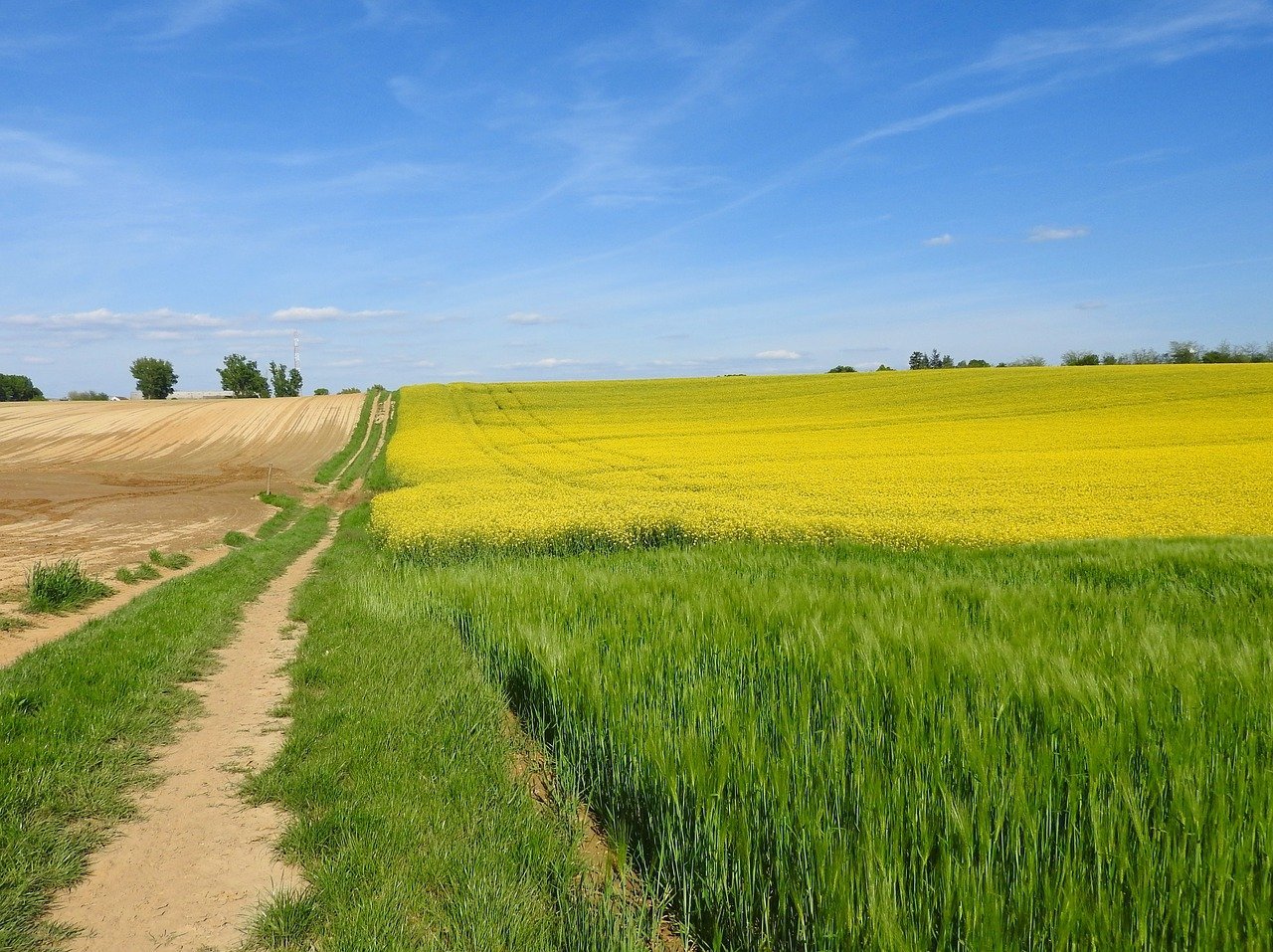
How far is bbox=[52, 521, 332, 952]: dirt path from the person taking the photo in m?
3.20

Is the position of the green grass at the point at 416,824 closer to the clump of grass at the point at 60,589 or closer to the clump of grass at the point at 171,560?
the clump of grass at the point at 60,589

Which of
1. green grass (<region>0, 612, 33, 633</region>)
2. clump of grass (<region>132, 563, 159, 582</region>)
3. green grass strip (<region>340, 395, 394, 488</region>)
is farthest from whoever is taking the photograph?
green grass strip (<region>340, 395, 394, 488</region>)

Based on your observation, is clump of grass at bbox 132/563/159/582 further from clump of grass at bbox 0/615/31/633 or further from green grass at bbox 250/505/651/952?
green grass at bbox 250/505/651/952

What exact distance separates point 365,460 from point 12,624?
31089 millimetres

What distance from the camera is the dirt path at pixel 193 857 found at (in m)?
3.20

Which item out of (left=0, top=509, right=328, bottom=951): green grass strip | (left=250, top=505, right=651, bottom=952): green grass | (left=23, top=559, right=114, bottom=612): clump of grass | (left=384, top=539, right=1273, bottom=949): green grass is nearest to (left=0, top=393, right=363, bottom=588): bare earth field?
(left=23, top=559, right=114, bottom=612): clump of grass

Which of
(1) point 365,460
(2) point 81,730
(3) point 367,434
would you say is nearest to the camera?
(2) point 81,730

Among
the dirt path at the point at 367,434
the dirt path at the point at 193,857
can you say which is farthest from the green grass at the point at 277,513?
the dirt path at the point at 193,857

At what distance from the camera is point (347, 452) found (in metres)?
41.9

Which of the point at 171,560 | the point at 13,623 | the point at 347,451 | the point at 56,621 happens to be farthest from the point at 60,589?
the point at 347,451

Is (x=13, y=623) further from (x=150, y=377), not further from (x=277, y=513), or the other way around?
(x=150, y=377)

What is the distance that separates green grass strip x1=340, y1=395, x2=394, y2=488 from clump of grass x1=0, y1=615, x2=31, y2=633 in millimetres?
22545

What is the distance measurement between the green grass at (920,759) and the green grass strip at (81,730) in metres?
1.36

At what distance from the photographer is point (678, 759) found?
336 cm
